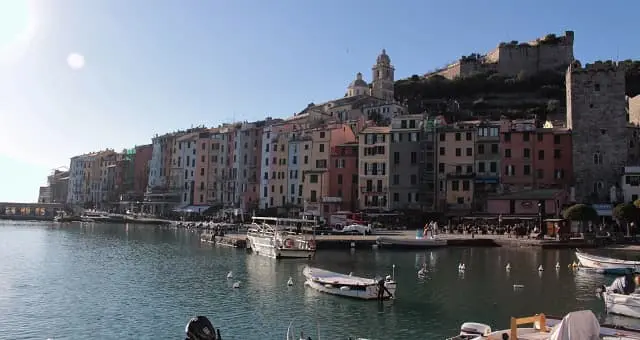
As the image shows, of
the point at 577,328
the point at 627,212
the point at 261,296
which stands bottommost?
the point at 261,296

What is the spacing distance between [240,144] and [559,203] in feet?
196

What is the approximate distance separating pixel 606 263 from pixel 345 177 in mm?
49621

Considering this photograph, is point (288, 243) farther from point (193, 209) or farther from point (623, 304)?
point (193, 209)

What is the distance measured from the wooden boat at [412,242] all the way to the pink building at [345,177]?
84.0ft

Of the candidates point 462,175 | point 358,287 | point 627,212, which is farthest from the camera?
point 462,175

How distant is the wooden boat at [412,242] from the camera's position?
60391 mm

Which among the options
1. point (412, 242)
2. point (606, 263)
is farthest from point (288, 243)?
point (606, 263)

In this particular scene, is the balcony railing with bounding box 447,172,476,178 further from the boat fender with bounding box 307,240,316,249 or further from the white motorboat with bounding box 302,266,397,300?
the white motorboat with bounding box 302,266,397,300

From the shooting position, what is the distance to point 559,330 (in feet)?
49.1

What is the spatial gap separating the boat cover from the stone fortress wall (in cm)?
12564

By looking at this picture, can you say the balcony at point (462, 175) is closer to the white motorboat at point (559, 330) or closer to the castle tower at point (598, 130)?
the castle tower at point (598, 130)

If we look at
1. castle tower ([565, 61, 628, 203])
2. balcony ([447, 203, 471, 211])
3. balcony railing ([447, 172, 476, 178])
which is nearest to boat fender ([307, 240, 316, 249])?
balcony ([447, 203, 471, 211])

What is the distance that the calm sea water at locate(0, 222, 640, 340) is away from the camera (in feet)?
84.6

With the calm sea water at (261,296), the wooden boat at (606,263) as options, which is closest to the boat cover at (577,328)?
the calm sea water at (261,296)
